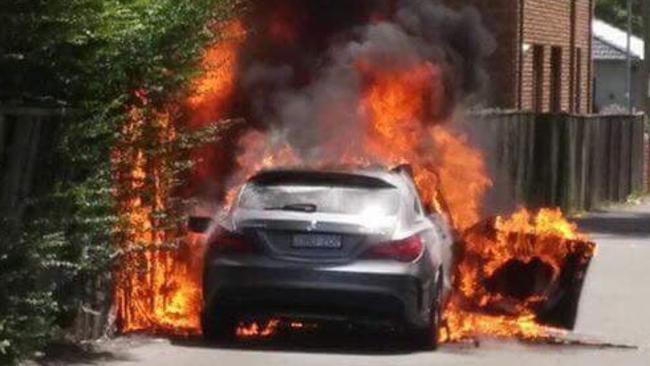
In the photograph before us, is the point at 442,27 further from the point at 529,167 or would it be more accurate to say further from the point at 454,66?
the point at 529,167

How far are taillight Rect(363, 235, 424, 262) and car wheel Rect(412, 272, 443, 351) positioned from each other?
509 millimetres

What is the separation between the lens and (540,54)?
37312 mm

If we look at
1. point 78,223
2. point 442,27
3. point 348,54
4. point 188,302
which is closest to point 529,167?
point 442,27

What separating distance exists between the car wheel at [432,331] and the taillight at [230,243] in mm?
1376

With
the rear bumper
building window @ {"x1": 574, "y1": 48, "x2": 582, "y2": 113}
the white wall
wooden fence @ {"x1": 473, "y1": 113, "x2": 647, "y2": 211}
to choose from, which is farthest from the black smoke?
the white wall

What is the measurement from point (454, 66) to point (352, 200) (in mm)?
9558

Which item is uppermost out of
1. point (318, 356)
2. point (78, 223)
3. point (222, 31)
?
point (222, 31)

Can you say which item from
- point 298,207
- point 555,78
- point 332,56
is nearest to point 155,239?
point 298,207

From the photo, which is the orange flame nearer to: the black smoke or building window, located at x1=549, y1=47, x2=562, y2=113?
the black smoke

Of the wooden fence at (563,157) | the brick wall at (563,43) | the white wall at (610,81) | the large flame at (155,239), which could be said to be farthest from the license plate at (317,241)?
the white wall at (610,81)

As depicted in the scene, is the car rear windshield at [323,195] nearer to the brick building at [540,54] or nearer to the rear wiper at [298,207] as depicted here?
the rear wiper at [298,207]

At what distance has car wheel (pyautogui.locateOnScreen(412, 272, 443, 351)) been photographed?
47.9ft

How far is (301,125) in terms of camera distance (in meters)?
20.6

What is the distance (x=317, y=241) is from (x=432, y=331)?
3.80 feet
